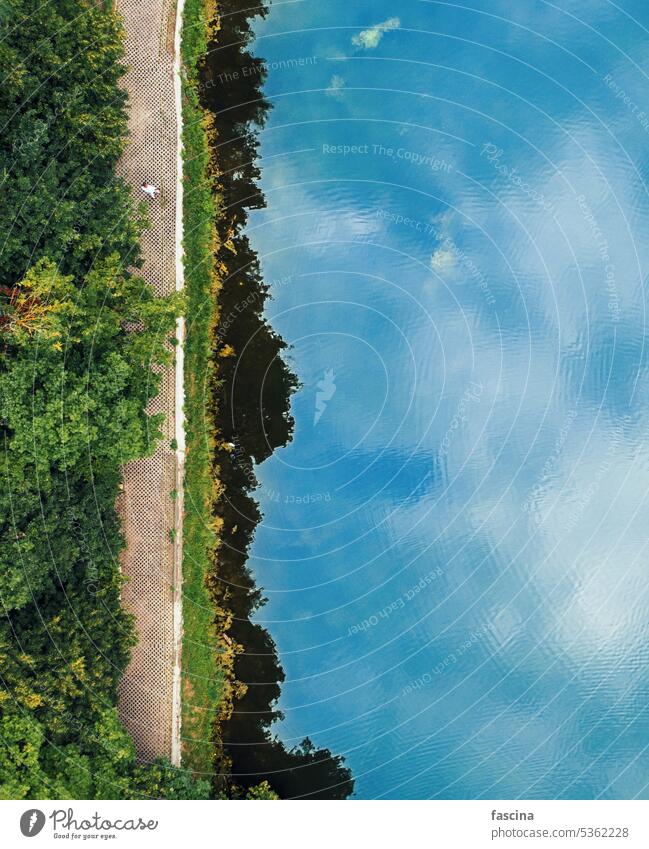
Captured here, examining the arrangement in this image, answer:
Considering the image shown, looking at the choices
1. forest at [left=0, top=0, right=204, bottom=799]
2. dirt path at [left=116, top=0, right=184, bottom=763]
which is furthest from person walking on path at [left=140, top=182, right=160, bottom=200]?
forest at [left=0, top=0, right=204, bottom=799]

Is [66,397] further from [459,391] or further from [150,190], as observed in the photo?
[459,391]

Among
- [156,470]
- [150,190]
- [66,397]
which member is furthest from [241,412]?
[150,190]

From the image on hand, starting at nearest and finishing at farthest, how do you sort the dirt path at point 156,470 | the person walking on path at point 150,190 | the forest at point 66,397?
1. the forest at point 66,397
2. the dirt path at point 156,470
3. the person walking on path at point 150,190

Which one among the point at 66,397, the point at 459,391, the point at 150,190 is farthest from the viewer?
the point at 459,391

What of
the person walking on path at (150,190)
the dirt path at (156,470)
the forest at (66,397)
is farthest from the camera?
the person walking on path at (150,190)

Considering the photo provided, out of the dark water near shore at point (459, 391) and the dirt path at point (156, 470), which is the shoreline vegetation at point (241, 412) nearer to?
the dark water near shore at point (459, 391)

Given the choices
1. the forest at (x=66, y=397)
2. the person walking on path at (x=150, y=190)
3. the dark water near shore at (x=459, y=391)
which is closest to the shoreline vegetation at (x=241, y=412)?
the dark water near shore at (x=459, y=391)
